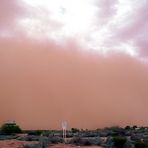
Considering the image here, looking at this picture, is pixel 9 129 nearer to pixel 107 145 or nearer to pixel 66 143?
pixel 66 143

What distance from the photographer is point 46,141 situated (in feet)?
184

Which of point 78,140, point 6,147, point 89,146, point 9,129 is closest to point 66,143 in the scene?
point 78,140

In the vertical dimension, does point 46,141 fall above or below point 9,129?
below

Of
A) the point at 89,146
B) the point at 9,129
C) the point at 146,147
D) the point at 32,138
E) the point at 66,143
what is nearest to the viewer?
the point at 146,147

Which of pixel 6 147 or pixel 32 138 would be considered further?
pixel 32 138

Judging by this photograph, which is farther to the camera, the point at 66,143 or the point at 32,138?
the point at 32,138

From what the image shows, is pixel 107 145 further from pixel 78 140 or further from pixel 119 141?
pixel 78 140

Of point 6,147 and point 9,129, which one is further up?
point 9,129

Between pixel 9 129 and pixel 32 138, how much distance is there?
96.0ft

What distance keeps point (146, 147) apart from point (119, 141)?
407cm

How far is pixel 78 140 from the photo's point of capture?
58.3m

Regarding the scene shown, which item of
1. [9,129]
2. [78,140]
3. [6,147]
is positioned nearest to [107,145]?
[78,140]

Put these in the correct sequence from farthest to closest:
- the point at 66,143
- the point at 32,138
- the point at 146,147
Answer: the point at 32,138 < the point at 66,143 < the point at 146,147

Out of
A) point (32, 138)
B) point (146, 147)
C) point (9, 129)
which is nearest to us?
point (146, 147)
